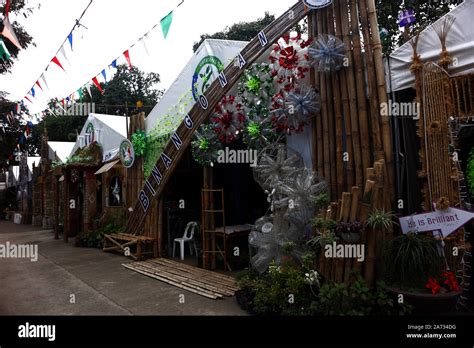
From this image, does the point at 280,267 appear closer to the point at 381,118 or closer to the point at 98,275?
the point at 381,118

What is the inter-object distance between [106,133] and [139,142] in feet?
10.6

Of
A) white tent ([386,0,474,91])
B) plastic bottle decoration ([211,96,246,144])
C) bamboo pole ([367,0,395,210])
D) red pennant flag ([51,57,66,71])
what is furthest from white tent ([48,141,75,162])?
white tent ([386,0,474,91])

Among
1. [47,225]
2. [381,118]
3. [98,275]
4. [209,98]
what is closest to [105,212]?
[98,275]

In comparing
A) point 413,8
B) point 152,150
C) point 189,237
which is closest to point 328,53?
point 189,237

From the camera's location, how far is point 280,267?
189 inches

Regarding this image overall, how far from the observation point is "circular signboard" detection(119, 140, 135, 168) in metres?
9.77

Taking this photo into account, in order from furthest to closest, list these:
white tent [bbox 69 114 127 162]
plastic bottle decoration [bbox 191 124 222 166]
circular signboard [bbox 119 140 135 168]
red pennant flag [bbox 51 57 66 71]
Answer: white tent [bbox 69 114 127 162] → circular signboard [bbox 119 140 135 168] → red pennant flag [bbox 51 57 66 71] → plastic bottle decoration [bbox 191 124 222 166]

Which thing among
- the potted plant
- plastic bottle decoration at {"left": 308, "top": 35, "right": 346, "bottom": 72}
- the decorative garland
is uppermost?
plastic bottle decoration at {"left": 308, "top": 35, "right": 346, "bottom": 72}

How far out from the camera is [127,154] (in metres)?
10.0

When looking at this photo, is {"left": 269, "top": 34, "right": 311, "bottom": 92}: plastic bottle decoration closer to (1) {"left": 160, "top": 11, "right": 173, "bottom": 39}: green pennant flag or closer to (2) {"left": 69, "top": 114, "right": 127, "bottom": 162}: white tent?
(1) {"left": 160, "top": 11, "right": 173, "bottom": 39}: green pennant flag

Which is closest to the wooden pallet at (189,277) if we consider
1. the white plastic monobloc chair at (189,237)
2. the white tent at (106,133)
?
the white plastic monobloc chair at (189,237)

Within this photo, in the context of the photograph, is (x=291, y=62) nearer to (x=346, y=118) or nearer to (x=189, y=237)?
(x=346, y=118)

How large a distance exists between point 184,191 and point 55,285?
13.0 ft

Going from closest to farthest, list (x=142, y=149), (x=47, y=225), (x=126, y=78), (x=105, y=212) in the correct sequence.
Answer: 1. (x=142, y=149)
2. (x=105, y=212)
3. (x=47, y=225)
4. (x=126, y=78)
